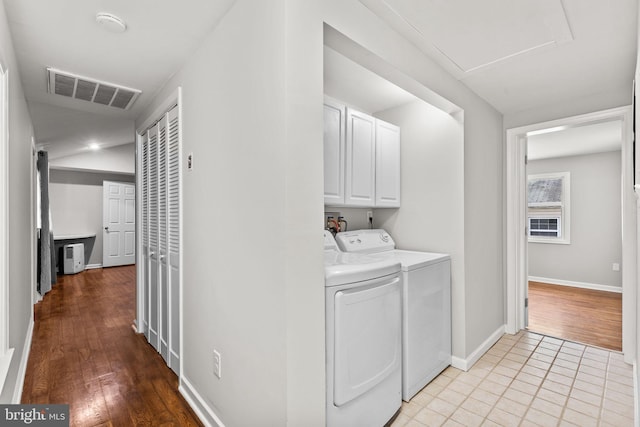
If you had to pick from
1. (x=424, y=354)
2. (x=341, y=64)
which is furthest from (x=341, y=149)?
(x=424, y=354)

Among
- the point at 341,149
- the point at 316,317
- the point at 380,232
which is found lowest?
the point at 316,317

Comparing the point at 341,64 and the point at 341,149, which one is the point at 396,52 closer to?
the point at 341,64

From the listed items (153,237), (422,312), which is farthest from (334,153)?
(153,237)

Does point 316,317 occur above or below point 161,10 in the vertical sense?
below

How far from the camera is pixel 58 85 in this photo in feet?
8.34

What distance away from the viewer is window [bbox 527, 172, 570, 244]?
5.44 meters

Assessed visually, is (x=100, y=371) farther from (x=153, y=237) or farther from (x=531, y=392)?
(x=531, y=392)

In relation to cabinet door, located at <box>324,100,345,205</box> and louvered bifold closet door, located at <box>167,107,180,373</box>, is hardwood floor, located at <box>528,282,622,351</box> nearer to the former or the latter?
cabinet door, located at <box>324,100,345,205</box>

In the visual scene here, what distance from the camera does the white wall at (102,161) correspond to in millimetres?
6084

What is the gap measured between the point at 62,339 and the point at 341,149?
3299mm

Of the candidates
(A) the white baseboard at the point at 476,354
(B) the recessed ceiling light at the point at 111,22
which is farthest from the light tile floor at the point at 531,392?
(B) the recessed ceiling light at the point at 111,22

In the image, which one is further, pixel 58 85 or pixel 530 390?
pixel 58 85

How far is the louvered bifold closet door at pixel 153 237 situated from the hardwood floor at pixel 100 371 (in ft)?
0.76

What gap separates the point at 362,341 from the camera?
5.39 ft
